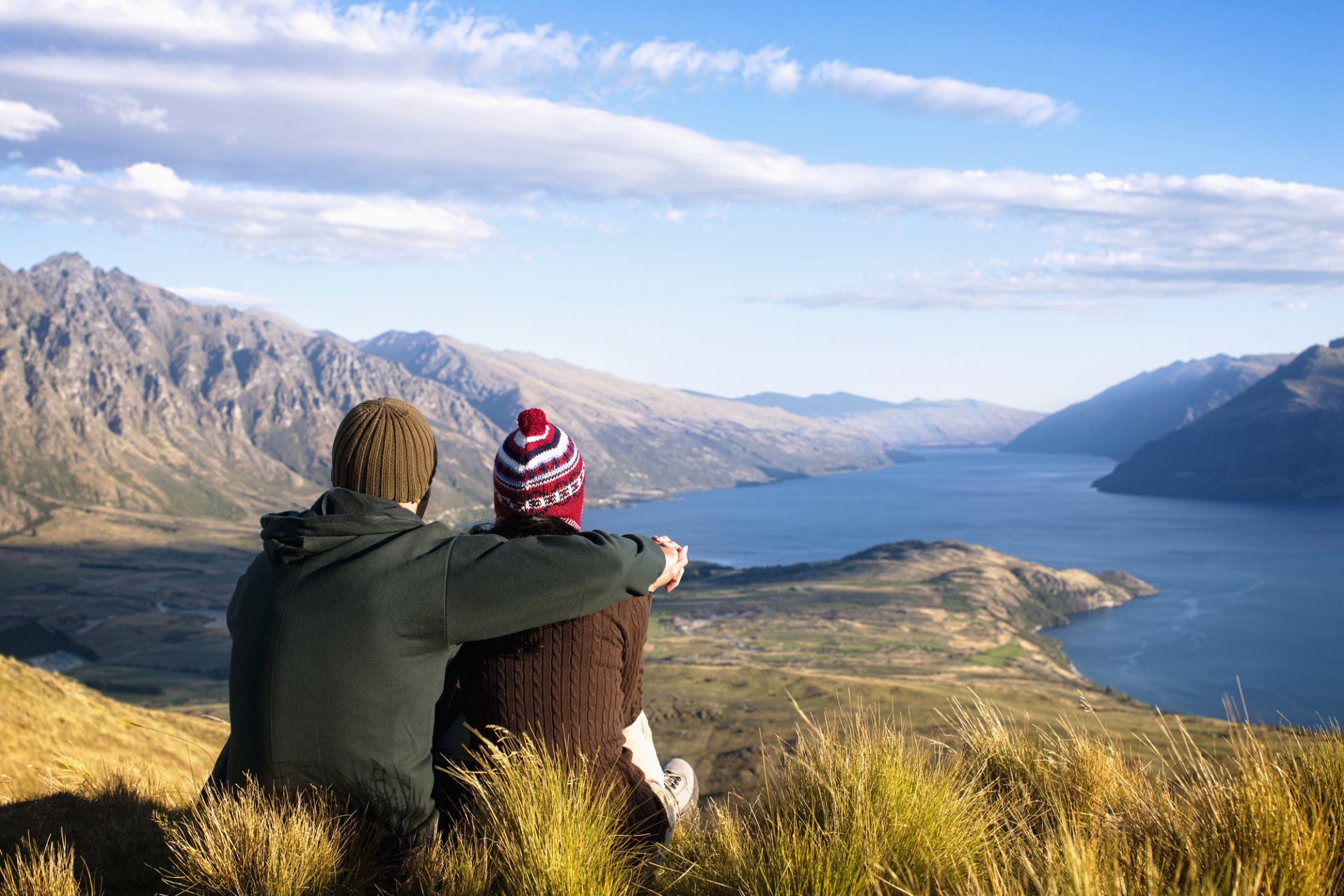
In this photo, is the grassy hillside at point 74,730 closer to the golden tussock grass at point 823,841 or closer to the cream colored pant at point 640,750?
the golden tussock grass at point 823,841

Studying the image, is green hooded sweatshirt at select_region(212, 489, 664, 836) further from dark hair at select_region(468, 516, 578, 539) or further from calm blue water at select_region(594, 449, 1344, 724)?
calm blue water at select_region(594, 449, 1344, 724)

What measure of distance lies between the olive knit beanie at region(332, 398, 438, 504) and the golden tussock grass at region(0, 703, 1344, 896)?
1.17 m

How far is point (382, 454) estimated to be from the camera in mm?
3973

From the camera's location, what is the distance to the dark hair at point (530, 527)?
401 centimetres

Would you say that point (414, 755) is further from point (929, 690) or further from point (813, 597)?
point (813, 597)

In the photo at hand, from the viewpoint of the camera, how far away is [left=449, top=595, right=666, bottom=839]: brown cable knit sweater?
390cm

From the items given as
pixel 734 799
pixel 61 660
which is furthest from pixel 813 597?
pixel 734 799

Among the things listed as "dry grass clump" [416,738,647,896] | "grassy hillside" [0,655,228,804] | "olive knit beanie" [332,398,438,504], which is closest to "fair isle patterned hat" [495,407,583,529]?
"olive knit beanie" [332,398,438,504]

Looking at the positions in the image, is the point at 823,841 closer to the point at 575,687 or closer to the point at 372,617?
the point at 575,687

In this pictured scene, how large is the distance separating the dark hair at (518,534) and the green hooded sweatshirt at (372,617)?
24cm

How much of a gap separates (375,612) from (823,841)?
1.95 metres

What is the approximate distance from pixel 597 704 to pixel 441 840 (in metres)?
0.84

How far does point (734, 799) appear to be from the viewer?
201 inches

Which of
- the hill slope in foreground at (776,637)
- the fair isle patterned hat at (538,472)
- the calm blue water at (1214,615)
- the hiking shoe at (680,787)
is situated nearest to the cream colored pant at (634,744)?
the hiking shoe at (680,787)
